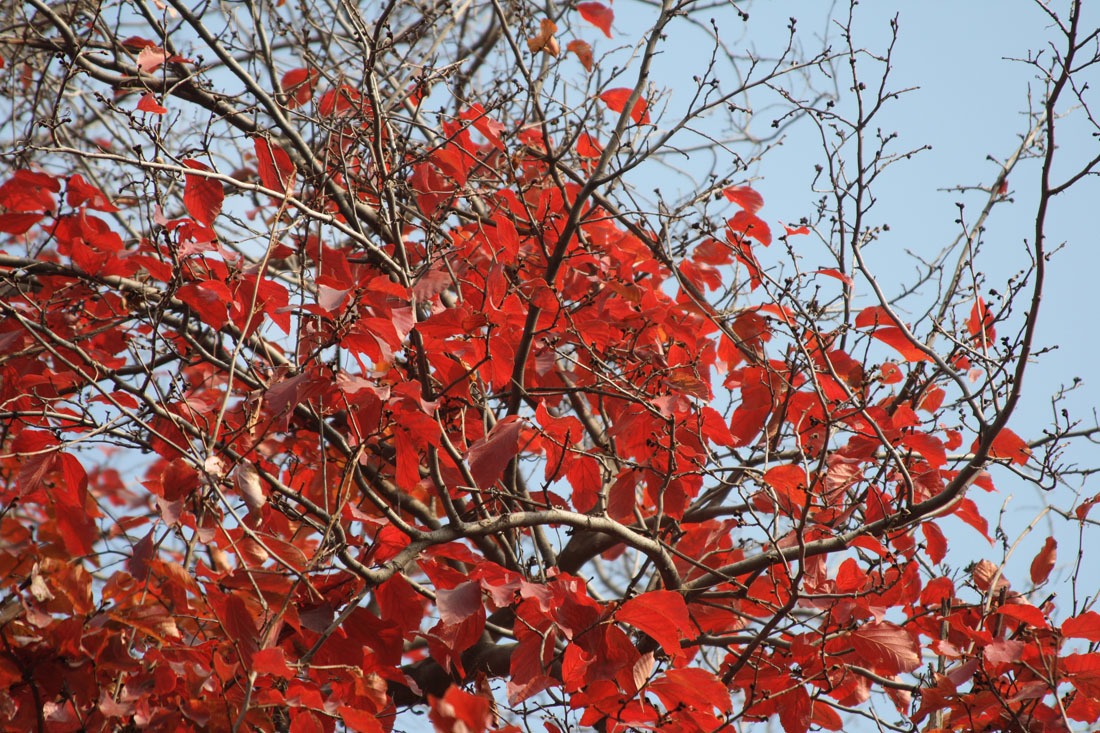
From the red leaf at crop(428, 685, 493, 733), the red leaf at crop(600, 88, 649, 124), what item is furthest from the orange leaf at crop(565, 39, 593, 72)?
the red leaf at crop(428, 685, 493, 733)

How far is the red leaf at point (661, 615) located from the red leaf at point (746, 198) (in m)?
1.49

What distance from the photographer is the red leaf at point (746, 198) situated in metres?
3.05

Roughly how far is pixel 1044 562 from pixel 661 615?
1.38 meters

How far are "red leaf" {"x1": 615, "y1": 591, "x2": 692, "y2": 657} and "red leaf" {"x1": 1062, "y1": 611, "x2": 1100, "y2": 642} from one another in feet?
3.82

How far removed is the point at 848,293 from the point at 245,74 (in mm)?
2029

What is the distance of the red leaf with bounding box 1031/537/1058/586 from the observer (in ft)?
8.87

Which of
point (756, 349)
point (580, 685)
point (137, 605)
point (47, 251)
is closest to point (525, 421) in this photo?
point (580, 685)

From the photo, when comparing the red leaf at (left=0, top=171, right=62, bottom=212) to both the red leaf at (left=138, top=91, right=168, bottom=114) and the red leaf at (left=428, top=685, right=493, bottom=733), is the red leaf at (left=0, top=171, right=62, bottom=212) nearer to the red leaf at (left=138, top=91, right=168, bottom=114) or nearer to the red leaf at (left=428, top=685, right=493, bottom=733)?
the red leaf at (left=138, top=91, right=168, bottom=114)

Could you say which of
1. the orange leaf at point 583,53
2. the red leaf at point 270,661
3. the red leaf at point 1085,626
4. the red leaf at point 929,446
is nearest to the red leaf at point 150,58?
the orange leaf at point 583,53

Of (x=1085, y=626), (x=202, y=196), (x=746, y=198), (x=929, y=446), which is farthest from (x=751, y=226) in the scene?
(x=202, y=196)

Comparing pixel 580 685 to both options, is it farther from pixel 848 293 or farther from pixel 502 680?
pixel 848 293

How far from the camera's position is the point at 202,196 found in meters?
2.51

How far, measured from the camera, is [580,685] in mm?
2357

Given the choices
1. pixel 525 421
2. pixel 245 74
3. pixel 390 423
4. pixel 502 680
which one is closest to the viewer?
pixel 525 421
